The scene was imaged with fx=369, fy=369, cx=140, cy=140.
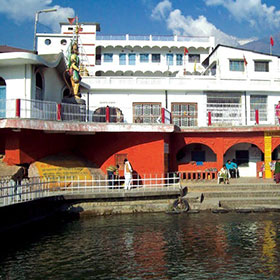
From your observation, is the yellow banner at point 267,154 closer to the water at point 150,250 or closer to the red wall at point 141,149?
the red wall at point 141,149

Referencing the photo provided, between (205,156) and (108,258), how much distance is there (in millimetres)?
15675

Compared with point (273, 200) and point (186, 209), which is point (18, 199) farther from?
point (273, 200)

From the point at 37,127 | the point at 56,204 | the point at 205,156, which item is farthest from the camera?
the point at 205,156

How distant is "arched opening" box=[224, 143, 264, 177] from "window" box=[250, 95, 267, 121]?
238cm

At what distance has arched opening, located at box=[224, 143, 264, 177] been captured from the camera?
2495 cm

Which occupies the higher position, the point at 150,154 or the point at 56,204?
the point at 150,154

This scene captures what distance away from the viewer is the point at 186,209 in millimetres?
16609

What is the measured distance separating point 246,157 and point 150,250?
15906 millimetres

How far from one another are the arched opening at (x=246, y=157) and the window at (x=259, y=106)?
238 cm

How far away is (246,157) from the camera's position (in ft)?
82.6

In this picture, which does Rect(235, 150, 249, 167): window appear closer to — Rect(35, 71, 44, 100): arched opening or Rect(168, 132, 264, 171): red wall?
Rect(168, 132, 264, 171): red wall

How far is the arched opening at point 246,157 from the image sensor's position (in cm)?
2495

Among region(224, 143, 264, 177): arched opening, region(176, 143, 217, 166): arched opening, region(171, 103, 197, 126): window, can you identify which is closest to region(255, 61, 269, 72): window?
region(171, 103, 197, 126): window

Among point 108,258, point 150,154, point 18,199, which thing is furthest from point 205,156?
point 108,258
